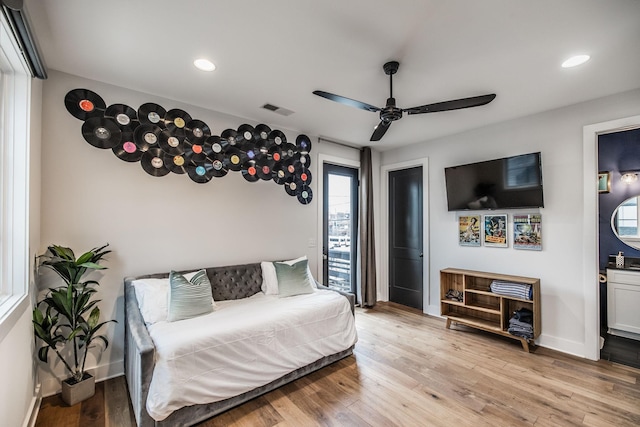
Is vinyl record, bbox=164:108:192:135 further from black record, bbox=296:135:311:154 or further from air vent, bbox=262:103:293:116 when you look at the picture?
black record, bbox=296:135:311:154

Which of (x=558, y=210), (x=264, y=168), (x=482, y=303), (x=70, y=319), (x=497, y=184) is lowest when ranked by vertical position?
(x=482, y=303)

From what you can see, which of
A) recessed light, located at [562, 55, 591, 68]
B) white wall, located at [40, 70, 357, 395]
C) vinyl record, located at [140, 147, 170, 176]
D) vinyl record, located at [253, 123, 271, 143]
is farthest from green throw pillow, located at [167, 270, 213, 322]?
recessed light, located at [562, 55, 591, 68]

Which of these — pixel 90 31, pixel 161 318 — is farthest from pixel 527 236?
pixel 90 31

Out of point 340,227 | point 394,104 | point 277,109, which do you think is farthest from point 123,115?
point 340,227

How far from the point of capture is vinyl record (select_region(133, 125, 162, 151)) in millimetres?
2754

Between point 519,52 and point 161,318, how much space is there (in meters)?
3.43

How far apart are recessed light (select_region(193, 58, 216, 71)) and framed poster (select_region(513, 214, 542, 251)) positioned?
365 cm

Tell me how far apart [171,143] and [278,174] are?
1277mm

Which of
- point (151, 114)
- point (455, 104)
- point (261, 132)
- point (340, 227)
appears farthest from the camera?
point (340, 227)

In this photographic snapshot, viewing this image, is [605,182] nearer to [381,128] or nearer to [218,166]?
[381,128]

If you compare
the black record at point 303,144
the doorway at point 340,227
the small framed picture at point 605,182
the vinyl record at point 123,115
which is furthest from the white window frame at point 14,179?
the small framed picture at point 605,182

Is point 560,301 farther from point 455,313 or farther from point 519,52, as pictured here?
point 519,52

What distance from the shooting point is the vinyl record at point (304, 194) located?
397 cm

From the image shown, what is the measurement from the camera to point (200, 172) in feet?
10.2
